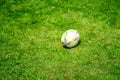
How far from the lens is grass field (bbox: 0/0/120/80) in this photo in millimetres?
7398

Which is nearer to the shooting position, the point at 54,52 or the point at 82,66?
the point at 82,66

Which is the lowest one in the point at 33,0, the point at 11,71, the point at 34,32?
the point at 11,71

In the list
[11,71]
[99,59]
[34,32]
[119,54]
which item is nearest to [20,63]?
[11,71]

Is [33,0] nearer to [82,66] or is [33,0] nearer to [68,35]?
[68,35]

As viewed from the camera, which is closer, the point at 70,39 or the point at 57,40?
the point at 70,39

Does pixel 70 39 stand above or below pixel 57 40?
above

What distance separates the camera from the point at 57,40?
28.1 feet

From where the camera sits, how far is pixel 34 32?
9000 mm

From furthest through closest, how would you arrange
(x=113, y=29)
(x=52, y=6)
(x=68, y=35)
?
(x=52, y=6) < (x=113, y=29) < (x=68, y=35)

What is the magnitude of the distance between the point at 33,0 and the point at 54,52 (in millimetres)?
3687

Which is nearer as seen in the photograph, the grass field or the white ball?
the grass field

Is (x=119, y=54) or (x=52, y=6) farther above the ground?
(x=52, y=6)

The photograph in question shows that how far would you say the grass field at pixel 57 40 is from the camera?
24.3 ft

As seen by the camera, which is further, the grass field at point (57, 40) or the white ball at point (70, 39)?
the white ball at point (70, 39)
